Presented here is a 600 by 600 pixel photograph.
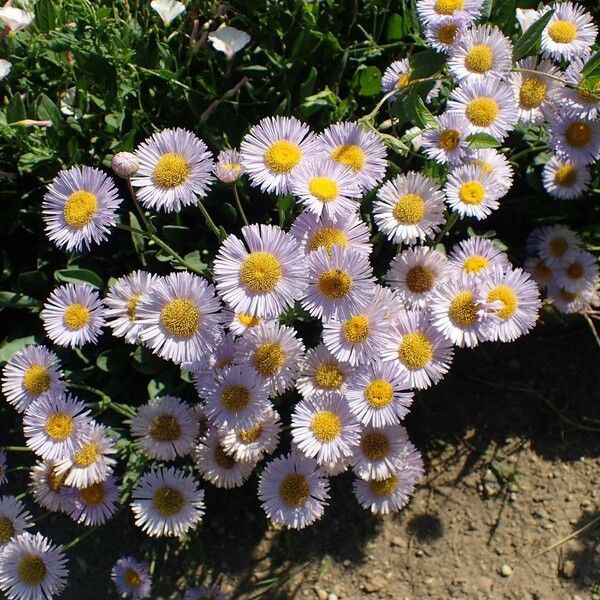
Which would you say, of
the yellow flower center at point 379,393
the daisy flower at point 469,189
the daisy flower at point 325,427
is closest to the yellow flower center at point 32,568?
the daisy flower at point 325,427

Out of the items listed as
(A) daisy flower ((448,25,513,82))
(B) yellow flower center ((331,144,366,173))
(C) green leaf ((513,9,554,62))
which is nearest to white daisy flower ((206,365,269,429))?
(B) yellow flower center ((331,144,366,173))

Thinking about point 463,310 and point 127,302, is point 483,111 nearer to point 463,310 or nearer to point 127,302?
point 463,310

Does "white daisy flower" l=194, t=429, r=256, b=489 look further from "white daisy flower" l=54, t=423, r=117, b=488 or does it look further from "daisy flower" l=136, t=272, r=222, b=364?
"daisy flower" l=136, t=272, r=222, b=364

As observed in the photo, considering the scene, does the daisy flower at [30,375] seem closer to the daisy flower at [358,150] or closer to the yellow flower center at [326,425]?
the yellow flower center at [326,425]

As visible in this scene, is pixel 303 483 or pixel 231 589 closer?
pixel 303 483

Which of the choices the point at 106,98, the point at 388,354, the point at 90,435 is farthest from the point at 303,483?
the point at 106,98

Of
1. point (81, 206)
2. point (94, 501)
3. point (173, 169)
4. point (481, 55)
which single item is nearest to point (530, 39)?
point (481, 55)

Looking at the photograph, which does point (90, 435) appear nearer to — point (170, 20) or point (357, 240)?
point (357, 240)
